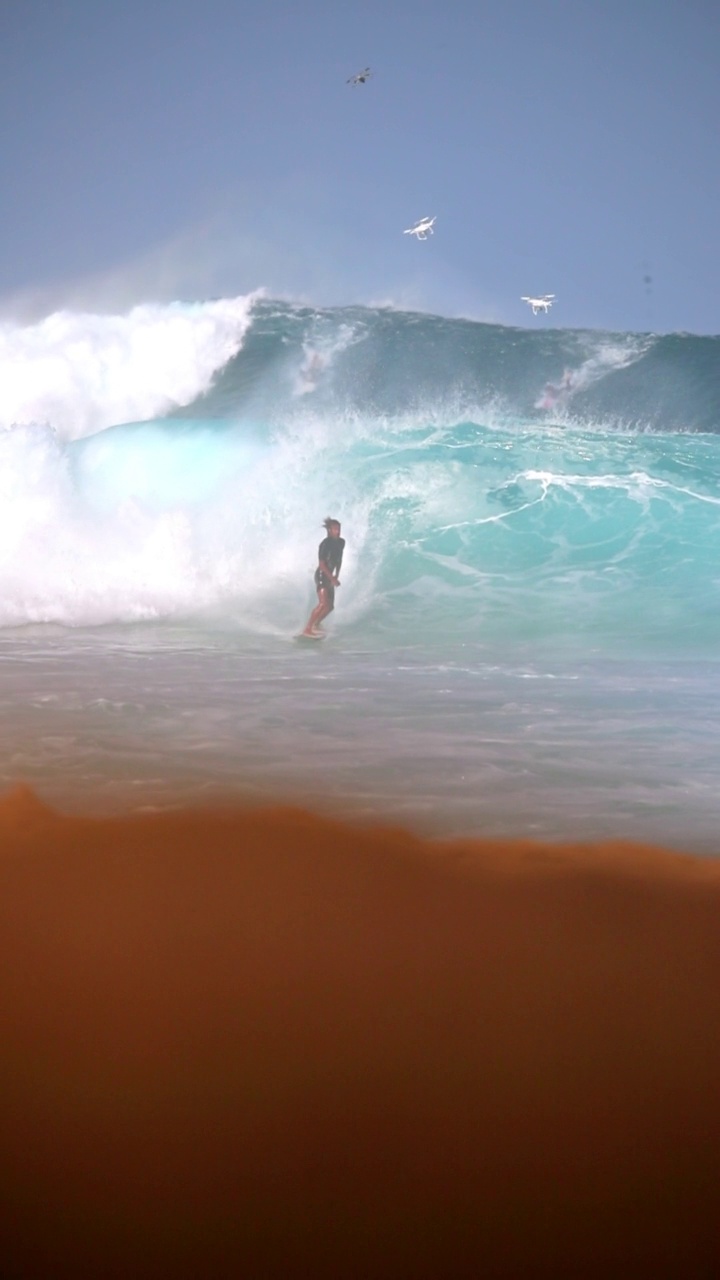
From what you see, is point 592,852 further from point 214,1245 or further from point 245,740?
point 245,740

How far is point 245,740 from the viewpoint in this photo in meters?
3.10

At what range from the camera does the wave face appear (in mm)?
7328

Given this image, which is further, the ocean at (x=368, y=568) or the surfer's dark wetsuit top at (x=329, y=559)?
the surfer's dark wetsuit top at (x=329, y=559)

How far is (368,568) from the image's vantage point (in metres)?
8.18

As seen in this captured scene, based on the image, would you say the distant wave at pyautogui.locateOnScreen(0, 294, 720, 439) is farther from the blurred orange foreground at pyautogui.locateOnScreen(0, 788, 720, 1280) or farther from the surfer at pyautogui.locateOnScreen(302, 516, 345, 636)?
the blurred orange foreground at pyautogui.locateOnScreen(0, 788, 720, 1280)

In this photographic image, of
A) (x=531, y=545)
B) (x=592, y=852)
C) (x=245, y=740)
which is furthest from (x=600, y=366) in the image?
(x=592, y=852)

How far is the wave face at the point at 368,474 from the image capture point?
733 cm

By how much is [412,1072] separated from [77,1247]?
43cm

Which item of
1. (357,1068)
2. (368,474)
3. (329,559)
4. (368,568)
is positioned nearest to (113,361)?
(368,474)

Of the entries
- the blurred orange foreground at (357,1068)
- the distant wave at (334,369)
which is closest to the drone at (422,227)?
the distant wave at (334,369)

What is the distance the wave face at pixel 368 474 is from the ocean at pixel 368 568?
3cm

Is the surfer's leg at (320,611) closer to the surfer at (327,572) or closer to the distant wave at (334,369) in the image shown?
the surfer at (327,572)

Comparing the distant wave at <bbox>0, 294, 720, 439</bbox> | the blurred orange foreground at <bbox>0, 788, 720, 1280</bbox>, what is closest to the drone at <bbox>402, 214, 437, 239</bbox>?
the distant wave at <bbox>0, 294, 720, 439</bbox>

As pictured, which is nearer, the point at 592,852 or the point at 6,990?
the point at 6,990
